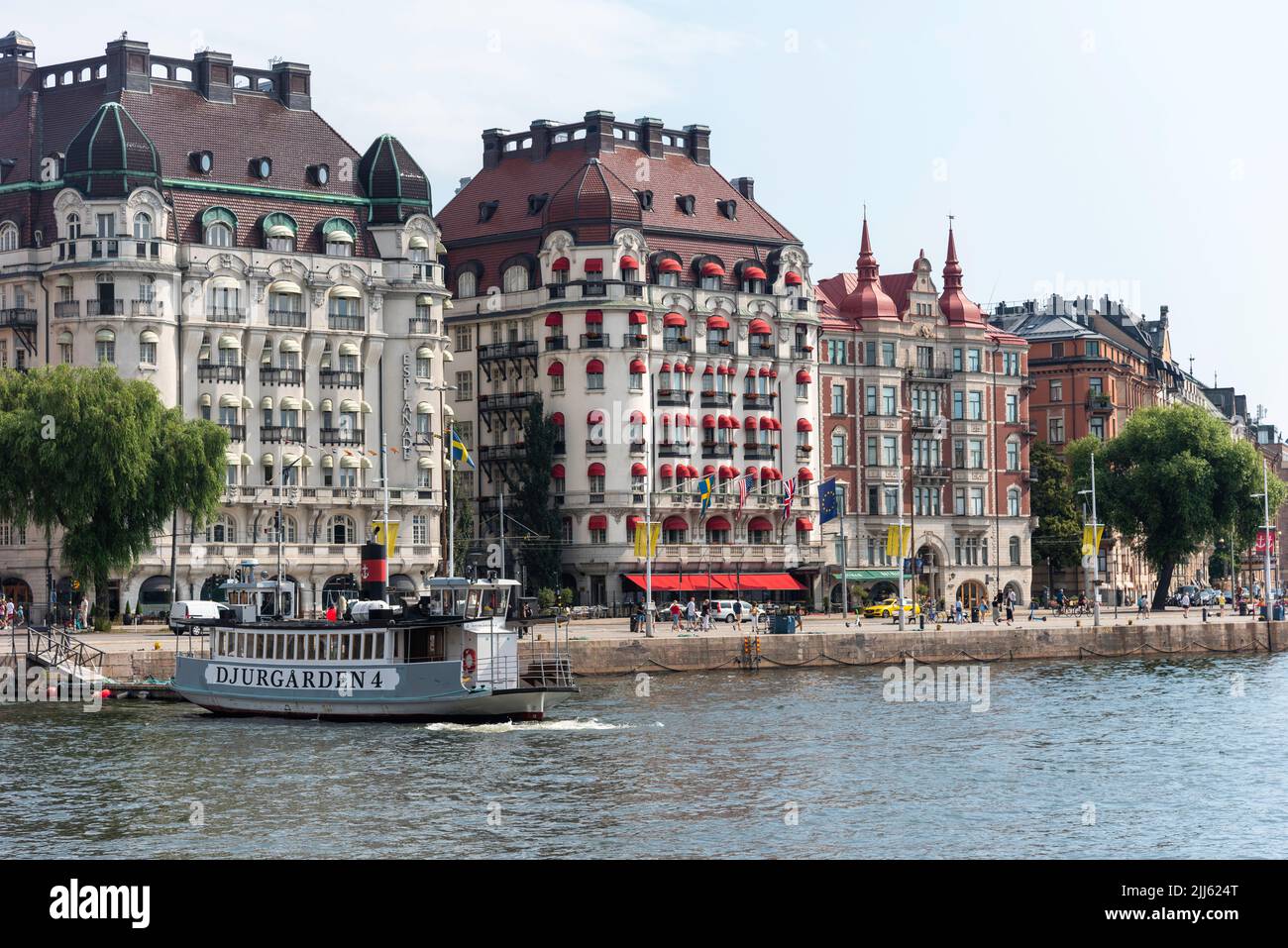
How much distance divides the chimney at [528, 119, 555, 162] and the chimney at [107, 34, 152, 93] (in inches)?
1379

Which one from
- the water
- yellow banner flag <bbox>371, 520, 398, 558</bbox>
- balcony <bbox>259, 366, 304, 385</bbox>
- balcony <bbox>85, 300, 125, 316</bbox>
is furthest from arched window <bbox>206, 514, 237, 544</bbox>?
the water

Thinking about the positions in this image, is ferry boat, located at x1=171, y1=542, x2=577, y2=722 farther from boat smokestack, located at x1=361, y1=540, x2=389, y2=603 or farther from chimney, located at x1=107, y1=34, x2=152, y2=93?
chimney, located at x1=107, y1=34, x2=152, y2=93

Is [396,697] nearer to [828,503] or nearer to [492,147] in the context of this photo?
[828,503]

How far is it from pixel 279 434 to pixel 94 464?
29.3 meters

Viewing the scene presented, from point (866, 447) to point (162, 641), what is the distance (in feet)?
263

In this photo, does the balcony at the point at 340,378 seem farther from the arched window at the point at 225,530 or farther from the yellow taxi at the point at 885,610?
the yellow taxi at the point at 885,610

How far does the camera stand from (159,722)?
76375 millimetres

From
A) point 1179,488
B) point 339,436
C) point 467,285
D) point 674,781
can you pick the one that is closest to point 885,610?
point 1179,488

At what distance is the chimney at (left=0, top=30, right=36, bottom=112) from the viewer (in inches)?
5453

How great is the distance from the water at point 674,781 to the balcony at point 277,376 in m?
50.9

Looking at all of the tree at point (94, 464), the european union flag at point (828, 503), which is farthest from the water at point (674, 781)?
the european union flag at point (828, 503)

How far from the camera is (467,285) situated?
510ft
